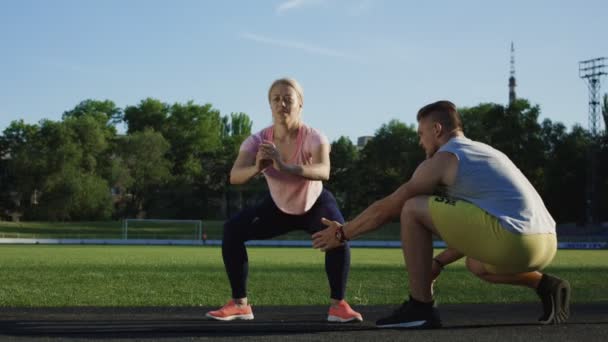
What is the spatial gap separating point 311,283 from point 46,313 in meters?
5.10

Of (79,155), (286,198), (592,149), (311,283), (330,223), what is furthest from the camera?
(79,155)

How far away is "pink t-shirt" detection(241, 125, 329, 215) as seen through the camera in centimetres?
538

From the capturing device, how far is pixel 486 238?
174 inches

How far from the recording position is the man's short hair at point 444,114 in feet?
15.7

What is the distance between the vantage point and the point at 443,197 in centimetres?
463

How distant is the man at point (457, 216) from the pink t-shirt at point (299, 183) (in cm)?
52

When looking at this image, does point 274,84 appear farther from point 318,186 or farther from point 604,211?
point 604,211

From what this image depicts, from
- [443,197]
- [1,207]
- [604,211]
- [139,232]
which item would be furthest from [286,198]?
[1,207]

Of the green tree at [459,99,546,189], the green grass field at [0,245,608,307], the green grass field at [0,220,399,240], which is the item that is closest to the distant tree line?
the green tree at [459,99,546,189]

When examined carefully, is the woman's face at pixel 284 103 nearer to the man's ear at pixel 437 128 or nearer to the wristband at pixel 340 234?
the wristband at pixel 340 234

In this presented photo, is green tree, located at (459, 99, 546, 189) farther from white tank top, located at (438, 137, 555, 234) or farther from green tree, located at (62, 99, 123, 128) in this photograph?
white tank top, located at (438, 137, 555, 234)

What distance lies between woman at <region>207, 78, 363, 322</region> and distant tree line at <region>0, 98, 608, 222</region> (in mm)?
60698

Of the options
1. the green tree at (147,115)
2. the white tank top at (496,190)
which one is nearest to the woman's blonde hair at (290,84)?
the white tank top at (496,190)

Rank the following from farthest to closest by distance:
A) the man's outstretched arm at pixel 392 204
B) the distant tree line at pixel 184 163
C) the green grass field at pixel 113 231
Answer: the distant tree line at pixel 184 163 → the green grass field at pixel 113 231 → the man's outstretched arm at pixel 392 204
